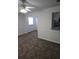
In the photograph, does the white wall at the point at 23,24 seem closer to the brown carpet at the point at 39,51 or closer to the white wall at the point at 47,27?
the white wall at the point at 47,27

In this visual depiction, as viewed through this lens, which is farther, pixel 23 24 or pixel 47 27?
pixel 23 24

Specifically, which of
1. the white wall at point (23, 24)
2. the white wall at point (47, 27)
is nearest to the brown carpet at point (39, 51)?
the white wall at point (47, 27)

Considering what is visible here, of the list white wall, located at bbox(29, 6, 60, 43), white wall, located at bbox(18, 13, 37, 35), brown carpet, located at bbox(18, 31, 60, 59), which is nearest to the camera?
brown carpet, located at bbox(18, 31, 60, 59)

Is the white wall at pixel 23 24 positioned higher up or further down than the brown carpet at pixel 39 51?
higher up

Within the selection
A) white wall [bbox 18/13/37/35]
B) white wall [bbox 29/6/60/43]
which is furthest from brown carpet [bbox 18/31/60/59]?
white wall [bbox 18/13/37/35]

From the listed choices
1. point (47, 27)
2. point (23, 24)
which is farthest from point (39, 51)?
point (23, 24)

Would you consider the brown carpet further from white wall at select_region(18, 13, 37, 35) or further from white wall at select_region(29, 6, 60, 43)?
white wall at select_region(18, 13, 37, 35)

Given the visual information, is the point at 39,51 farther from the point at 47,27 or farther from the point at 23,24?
the point at 23,24

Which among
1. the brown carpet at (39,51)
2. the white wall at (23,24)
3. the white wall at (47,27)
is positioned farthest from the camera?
the white wall at (23,24)

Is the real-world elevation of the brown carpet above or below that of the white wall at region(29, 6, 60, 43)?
below
